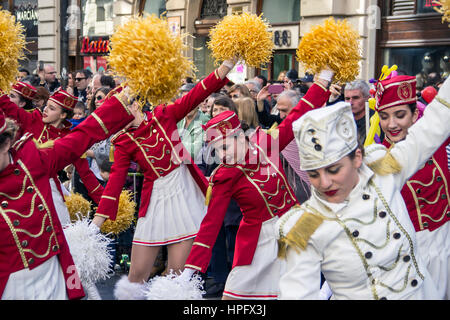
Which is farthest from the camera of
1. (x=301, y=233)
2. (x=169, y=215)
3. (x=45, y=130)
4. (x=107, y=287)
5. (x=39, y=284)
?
(x=107, y=287)

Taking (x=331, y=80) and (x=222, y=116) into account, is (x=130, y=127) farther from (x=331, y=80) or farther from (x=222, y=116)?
(x=331, y=80)

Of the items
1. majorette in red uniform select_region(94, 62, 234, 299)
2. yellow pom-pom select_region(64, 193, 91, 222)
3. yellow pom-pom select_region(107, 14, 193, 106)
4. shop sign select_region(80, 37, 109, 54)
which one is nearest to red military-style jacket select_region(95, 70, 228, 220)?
majorette in red uniform select_region(94, 62, 234, 299)

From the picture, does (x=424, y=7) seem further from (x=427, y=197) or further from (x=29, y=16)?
(x=29, y=16)

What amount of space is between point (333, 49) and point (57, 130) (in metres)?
3.19

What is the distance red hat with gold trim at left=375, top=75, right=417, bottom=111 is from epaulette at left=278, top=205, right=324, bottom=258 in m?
1.50

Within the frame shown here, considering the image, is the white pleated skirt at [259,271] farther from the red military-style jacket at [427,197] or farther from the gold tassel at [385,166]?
the gold tassel at [385,166]

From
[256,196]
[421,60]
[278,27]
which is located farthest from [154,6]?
[256,196]

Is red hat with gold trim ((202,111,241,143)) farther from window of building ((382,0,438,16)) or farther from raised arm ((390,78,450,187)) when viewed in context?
window of building ((382,0,438,16))

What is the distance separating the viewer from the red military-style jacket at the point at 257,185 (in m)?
4.68

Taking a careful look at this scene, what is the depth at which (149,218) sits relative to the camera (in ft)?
19.3

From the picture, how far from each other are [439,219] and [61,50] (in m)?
17.4

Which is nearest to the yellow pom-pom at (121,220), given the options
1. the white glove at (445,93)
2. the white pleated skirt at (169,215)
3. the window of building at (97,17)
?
the white pleated skirt at (169,215)

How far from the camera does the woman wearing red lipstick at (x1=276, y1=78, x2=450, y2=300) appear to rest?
285 centimetres

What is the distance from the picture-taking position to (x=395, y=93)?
4.14 meters
